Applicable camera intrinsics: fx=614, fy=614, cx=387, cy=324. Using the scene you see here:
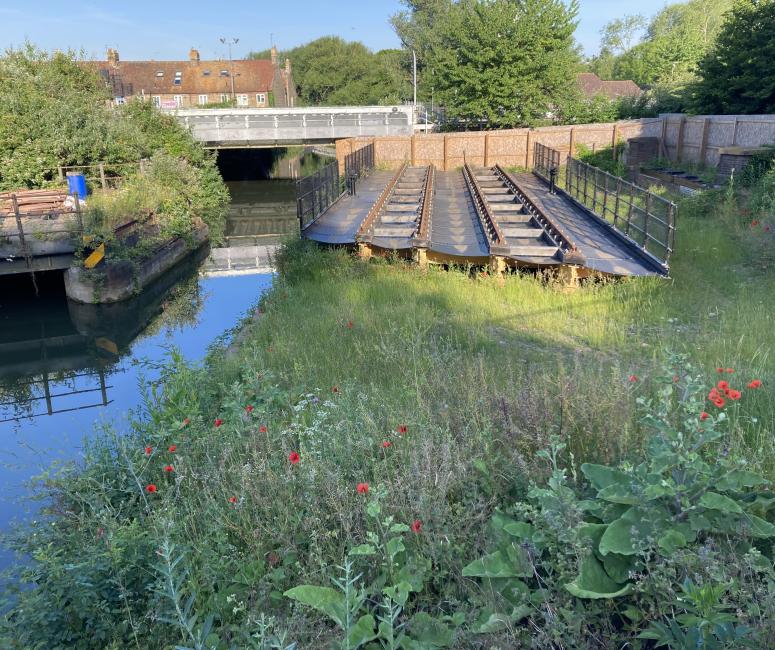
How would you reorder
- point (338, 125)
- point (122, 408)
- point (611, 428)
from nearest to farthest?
1. point (611, 428)
2. point (122, 408)
3. point (338, 125)

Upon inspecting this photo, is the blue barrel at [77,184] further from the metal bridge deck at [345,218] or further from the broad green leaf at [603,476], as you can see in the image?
the broad green leaf at [603,476]

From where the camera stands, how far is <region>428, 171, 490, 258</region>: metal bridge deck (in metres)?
12.1

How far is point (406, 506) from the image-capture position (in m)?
3.71

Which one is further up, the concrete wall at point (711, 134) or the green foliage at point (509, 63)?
the green foliage at point (509, 63)

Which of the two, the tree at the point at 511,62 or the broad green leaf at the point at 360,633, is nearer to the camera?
the broad green leaf at the point at 360,633

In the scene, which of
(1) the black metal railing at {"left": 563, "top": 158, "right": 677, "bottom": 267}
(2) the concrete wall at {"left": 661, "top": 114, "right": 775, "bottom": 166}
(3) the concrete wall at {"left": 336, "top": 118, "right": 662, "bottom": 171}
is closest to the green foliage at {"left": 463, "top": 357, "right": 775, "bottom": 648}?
(1) the black metal railing at {"left": 563, "top": 158, "right": 677, "bottom": 267}

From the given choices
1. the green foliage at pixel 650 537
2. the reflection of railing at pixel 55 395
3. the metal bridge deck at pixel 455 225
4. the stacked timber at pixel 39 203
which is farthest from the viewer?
the stacked timber at pixel 39 203

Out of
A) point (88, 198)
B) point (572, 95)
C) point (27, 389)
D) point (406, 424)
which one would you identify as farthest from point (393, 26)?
point (406, 424)

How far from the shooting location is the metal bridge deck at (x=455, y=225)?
12141mm

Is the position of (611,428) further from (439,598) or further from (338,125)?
(338,125)

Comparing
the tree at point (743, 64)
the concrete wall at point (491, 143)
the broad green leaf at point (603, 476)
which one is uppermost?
the tree at point (743, 64)

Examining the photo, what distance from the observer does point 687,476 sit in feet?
10.2

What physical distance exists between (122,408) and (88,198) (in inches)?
454

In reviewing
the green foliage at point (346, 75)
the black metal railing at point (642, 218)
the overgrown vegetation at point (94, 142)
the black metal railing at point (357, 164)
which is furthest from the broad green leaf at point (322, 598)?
the green foliage at point (346, 75)
